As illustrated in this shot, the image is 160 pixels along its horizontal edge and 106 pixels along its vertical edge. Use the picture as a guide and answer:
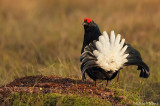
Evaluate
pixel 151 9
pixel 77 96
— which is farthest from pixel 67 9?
pixel 77 96

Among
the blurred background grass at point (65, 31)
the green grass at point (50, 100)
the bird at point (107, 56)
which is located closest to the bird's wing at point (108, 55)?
the bird at point (107, 56)

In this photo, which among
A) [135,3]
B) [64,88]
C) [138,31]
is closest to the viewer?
[64,88]

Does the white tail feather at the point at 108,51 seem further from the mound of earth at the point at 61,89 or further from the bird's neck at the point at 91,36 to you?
the bird's neck at the point at 91,36

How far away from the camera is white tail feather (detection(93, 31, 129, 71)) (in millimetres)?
4715

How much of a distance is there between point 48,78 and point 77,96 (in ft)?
3.42

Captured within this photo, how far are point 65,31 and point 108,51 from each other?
23.5 ft

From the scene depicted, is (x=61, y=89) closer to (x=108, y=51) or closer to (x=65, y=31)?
(x=108, y=51)

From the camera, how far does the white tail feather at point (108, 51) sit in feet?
15.5

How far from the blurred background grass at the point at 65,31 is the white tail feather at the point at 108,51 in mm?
1386

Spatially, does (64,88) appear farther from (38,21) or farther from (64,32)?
(38,21)

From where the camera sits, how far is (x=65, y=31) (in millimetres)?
11789

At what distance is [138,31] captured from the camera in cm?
1150

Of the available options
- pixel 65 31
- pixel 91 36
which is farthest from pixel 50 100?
pixel 65 31

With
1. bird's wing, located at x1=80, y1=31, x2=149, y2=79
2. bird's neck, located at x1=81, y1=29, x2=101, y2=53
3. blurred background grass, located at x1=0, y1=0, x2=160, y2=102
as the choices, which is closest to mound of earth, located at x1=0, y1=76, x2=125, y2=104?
bird's wing, located at x1=80, y1=31, x2=149, y2=79
